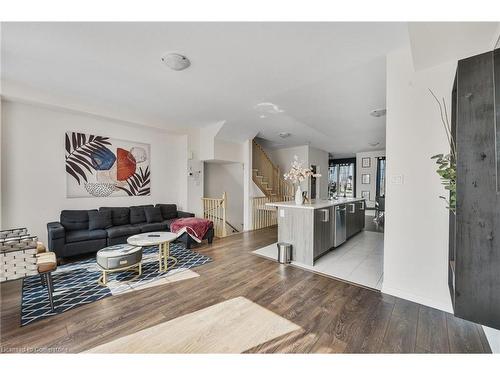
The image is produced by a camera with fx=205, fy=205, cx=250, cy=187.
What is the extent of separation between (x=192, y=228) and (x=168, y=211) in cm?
122

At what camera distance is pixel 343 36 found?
2.00 metres

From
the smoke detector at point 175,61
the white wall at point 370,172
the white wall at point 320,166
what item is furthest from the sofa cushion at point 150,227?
the white wall at point 370,172

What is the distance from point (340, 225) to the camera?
4.08 m

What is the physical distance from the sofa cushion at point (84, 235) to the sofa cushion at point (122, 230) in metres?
0.10

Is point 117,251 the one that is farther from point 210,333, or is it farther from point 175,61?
point 175,61

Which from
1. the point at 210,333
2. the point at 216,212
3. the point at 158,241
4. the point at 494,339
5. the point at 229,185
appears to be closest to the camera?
the point at 494,339

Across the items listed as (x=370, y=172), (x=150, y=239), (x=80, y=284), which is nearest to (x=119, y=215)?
(x=150, y=239)

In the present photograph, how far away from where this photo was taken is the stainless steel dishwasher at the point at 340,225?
3916 millimetres

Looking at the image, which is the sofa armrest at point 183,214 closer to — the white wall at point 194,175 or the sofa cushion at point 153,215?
the white wall at point 194,175

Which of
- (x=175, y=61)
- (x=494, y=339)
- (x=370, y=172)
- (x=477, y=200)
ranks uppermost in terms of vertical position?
(x=175, y=61)

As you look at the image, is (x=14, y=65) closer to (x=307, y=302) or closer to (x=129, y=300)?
(x=129, y=300)
